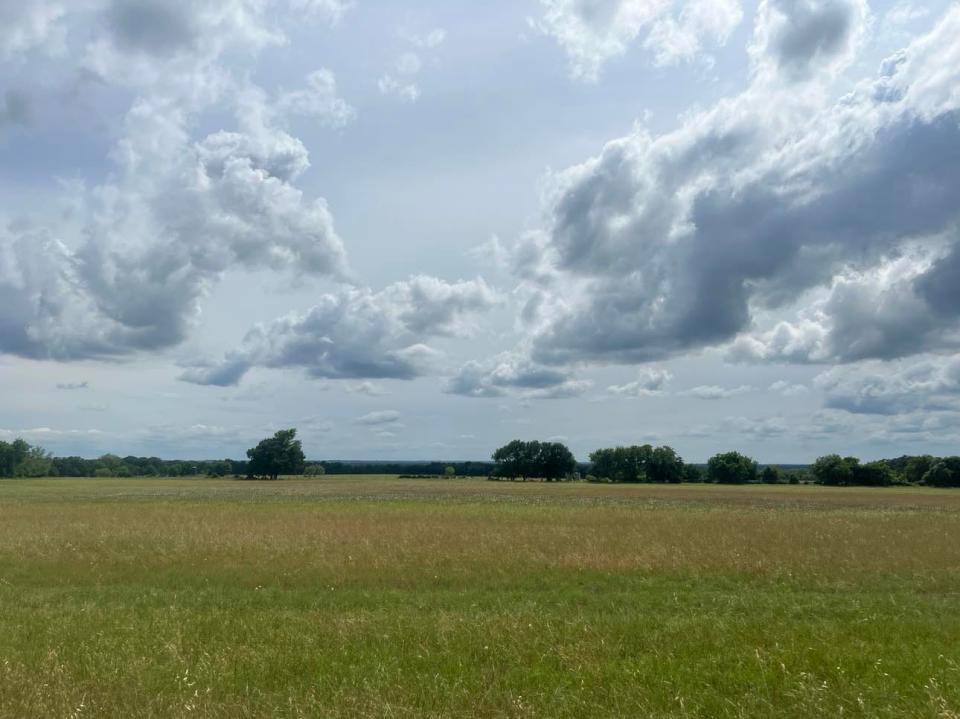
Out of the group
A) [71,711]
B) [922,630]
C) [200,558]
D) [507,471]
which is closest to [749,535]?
[922,630]

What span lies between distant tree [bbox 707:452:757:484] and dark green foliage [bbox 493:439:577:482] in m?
35.3

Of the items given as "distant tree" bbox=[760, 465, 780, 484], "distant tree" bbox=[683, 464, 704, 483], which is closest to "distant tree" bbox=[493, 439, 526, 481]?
"distant tree" bbox=[683, 464, 704, 483]

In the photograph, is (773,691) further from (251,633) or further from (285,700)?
(251,633)

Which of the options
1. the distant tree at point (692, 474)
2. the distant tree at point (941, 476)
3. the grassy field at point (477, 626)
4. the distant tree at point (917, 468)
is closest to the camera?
the grassy field at point (477, 626)

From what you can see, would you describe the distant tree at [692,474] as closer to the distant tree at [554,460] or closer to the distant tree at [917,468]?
the distant tree at [554,460]

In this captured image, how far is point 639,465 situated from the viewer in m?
180

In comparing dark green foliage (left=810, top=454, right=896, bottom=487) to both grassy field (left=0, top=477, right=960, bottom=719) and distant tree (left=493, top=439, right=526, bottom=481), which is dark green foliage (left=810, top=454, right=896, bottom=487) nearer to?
distant tree (left=493, top=439, right=526, bottom=481)

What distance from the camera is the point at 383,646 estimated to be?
10.8 meters

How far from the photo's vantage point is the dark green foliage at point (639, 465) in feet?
575

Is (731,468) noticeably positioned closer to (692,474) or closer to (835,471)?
(692,474)

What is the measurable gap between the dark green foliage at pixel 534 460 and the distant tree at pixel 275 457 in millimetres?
Answer: 52380

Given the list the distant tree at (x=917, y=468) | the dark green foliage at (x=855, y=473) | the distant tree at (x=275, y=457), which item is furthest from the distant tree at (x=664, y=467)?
the distant tree at (x=275, y=457)

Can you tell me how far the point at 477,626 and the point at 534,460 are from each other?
6631 inches

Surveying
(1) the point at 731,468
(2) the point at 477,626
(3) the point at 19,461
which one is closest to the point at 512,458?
(1) the point at 731,468
